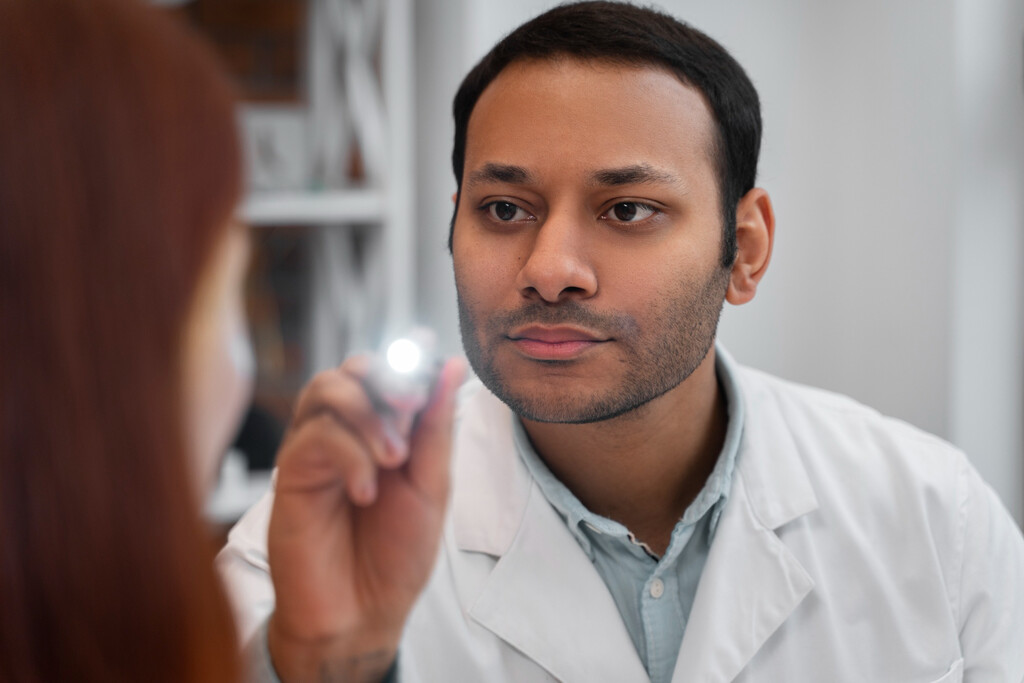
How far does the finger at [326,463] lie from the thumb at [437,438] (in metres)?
0.02

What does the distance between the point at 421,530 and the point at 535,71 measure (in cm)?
35

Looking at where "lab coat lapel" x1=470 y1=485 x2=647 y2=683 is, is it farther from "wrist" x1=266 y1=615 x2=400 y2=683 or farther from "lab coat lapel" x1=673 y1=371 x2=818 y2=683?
"wrist" x1=266 y1=615 x2=400 y2=683

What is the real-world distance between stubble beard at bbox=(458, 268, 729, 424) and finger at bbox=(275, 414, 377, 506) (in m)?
0.22

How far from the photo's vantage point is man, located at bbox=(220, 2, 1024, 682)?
59 cm

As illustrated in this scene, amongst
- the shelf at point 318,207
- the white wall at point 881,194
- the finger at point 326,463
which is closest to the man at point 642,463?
the finger at point 326,463

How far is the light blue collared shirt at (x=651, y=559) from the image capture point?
26.2 inches

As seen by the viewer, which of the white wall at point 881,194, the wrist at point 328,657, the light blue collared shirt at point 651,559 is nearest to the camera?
the wrist at point 328,657

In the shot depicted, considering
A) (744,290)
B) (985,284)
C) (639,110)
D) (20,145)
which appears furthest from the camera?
(985,284)

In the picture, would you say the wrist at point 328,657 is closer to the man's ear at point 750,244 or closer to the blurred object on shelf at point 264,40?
the man's ear at point 750,244

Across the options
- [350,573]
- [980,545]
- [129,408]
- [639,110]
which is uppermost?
[639,110]

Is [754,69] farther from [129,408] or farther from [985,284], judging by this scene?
[129,408]

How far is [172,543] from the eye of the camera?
12.5 inches

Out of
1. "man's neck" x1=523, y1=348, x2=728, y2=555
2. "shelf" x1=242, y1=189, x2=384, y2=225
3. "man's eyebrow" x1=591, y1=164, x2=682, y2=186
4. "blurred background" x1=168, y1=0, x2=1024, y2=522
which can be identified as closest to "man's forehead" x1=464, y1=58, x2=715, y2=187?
"man's eyebrow" x1=591, y1=164, x2=682, y2=186

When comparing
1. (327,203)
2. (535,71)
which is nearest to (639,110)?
(535,71)
